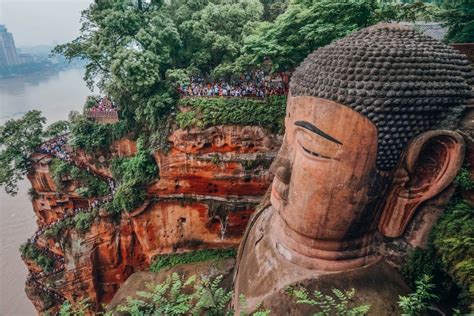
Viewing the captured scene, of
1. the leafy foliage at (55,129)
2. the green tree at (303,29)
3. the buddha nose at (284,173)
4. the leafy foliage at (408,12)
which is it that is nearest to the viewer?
the buddha nose at (284,173)

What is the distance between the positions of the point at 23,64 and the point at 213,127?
90.6 m

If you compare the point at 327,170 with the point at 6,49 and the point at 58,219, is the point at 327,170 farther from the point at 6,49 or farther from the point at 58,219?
the point at 6,49

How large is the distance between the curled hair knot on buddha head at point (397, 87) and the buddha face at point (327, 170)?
0.16 meters

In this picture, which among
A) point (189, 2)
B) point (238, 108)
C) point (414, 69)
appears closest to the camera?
point (414, 69)

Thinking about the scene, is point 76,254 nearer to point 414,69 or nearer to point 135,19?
point 135,19

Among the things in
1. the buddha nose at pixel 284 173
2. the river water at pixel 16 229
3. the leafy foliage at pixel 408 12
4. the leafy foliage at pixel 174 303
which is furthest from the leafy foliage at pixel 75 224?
the leafy foliage at pixel 408 12

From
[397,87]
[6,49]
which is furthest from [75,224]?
[6,49]

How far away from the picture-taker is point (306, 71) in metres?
4.94

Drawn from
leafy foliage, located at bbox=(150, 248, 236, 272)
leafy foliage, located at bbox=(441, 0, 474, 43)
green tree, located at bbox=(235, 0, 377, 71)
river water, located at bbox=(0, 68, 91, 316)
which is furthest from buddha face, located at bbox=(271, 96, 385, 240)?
river water, located at bbox=(0, 68, 91, 316)

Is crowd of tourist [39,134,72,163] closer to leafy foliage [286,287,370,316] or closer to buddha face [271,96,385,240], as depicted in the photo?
buddha face [271,96,385,240]

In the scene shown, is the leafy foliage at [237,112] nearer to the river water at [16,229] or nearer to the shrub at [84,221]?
the shrub at [84,221]

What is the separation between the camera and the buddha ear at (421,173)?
4258mm

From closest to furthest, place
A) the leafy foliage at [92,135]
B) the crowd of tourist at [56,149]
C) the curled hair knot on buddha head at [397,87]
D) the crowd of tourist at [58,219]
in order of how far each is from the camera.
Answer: the curled hair knot on buddha head at [397,87], the crowd of tourist at [58,219], the leafy foliage at [92,135], the crowd of tourist at [56,149]

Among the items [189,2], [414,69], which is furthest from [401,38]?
[189,2]
